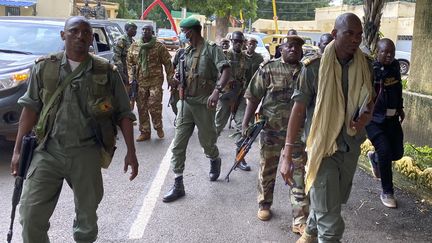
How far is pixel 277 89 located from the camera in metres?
4.11

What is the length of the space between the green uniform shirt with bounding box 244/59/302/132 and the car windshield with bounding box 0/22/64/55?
3.27 meters

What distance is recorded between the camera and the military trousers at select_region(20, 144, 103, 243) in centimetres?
274

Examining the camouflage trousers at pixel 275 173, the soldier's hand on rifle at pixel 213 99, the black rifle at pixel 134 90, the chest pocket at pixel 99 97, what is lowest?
the camouflage trousers at pixel 275 173

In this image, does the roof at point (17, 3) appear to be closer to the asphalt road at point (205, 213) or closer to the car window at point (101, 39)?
the car window at point (101, 39)

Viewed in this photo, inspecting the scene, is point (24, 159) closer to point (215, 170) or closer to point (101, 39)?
point (215, 170)

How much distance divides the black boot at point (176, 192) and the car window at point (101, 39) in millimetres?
3883

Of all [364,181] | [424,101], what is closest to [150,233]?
[364,181]

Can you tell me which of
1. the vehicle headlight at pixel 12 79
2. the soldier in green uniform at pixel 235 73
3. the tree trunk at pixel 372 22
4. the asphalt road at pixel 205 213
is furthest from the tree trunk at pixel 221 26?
the vehicle headlight at pixel 12 79

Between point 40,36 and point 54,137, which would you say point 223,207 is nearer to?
point 54,137

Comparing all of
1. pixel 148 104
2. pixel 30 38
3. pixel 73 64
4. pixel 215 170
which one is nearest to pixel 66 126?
pixel 73 64

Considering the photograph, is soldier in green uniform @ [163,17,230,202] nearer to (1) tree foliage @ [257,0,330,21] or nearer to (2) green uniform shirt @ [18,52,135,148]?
(2) green uniform shirt @ [18,52,135,148]

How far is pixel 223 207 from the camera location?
4.54m

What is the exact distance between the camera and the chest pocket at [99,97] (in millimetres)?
2830

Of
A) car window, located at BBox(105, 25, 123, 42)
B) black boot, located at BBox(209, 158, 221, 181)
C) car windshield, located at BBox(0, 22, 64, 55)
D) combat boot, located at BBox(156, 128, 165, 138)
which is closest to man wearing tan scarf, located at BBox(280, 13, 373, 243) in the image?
black boot, located at BBox(209, 158, 221, 181)
